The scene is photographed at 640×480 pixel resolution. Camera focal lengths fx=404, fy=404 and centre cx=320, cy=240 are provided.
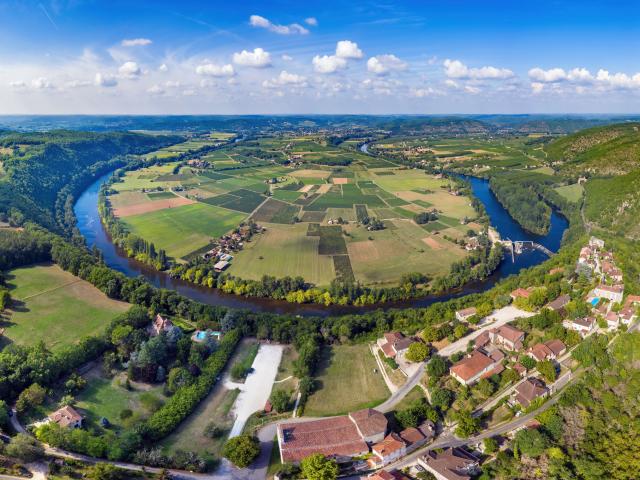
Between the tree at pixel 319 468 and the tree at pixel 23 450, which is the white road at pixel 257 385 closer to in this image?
the tree at pixel 319 468

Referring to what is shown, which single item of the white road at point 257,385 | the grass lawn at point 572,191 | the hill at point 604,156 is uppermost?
the hill at point 604,156

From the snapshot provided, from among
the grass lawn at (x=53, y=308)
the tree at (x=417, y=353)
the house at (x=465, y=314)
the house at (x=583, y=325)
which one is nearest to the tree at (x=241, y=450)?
the tree at (x=417, y=353)

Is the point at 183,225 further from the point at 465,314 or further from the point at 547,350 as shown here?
the point at 547,350

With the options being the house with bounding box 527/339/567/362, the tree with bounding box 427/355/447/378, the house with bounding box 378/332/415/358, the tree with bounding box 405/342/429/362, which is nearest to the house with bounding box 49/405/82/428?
the house with bounding box 378/332/415/358

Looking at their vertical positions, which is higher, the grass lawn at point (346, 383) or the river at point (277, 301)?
the river at point (277, 301)

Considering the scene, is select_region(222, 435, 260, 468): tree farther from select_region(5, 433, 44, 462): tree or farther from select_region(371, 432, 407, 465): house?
select_region(5, 433, 44, 462): tree

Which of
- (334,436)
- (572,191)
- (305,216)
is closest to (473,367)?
(334,436)
